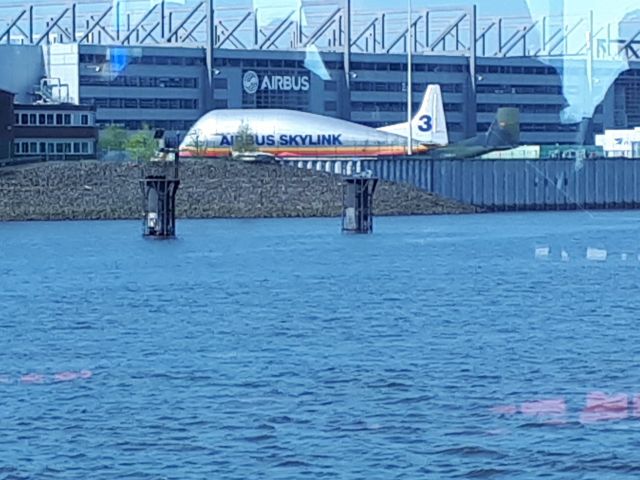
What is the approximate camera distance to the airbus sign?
354 feet

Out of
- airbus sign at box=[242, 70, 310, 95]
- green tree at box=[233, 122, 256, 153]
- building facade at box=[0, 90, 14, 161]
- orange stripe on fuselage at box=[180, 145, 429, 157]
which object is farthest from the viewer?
airbus sign at box=[242, 70, 310, 95]

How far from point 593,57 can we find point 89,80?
1144 inches

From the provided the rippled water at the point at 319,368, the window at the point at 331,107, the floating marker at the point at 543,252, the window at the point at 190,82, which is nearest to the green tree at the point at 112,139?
the window at the point at 190,82

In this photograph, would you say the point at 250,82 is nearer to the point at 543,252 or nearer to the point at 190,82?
the point at 190,82

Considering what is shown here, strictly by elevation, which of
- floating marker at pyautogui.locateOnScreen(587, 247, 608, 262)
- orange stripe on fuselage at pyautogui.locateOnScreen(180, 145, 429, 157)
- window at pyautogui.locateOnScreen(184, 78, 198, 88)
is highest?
window at pyautogui.locateOnScreen(184, 78, 198, 88)

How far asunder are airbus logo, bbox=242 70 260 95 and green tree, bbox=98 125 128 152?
10555mm

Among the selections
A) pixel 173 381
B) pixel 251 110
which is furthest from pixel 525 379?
pixel 251 110

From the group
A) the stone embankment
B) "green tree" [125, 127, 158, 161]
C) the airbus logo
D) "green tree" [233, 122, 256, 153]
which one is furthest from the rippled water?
the airbus logo

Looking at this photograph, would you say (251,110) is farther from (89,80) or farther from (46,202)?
(46,202)

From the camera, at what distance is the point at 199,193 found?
76562 mm

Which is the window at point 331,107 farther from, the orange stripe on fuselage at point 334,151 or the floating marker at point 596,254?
the floating marker at point 596,254

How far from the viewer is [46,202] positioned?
74.2 m

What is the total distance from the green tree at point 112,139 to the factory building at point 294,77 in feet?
9.84

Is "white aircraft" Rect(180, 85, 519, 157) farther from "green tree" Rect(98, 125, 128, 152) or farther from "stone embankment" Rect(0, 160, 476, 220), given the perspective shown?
"stone embankment" Rect(0, 160, 476, 220)
